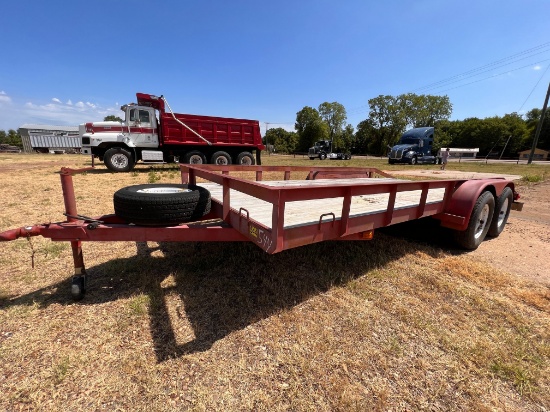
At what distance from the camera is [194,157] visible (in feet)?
38.4

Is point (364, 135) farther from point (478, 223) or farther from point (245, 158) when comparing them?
point (478, 223)

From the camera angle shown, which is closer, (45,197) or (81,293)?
(81,293)

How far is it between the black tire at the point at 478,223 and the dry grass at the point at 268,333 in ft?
1.51

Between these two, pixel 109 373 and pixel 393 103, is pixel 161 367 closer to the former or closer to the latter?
pixel 109 373

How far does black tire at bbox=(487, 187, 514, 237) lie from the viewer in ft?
13.7

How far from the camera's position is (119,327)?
2100mm

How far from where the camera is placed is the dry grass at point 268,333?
1.61m

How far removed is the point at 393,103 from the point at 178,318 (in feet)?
229

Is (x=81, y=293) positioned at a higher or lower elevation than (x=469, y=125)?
lower

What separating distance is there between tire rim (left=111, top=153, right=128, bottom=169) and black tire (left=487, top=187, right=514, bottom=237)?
11600mm

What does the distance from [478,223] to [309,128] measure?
6741 cm

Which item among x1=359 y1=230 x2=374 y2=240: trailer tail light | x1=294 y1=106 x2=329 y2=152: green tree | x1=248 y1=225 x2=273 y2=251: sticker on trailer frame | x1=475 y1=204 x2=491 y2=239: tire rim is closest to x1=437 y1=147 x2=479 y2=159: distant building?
x1=294 y1=106 x2=329 y2=152: green tree

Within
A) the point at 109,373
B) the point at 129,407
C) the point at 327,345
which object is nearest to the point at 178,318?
the point at 109,373

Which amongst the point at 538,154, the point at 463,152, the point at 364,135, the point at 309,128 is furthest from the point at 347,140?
the point at 538,154
